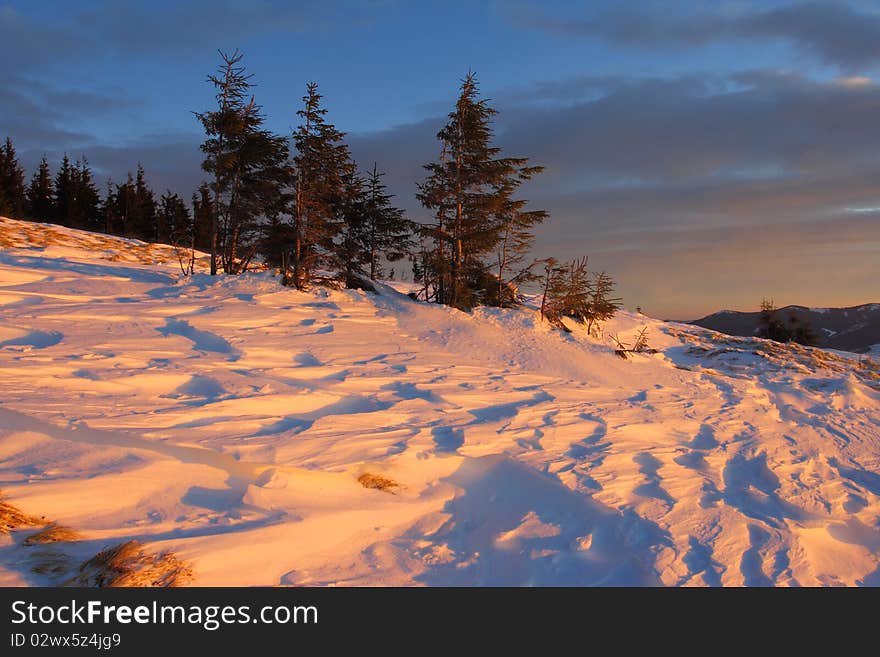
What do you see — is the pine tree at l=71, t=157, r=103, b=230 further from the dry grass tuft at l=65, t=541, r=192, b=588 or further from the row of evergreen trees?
the dry grass tuft at l=65, t=541, r=192, b=588

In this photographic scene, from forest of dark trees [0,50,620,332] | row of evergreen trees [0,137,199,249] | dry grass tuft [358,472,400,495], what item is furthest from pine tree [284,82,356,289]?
row of evergreen trees [0,137,199,249]

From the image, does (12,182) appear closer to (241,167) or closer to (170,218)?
(170,218)

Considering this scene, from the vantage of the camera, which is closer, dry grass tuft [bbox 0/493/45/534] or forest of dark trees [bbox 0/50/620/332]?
dry grass tuft [bbox 0/493/45/534]

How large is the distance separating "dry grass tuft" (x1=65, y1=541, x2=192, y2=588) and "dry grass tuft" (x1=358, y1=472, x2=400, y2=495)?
7.19 ft

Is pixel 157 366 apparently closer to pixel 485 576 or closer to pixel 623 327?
pixel 485 576

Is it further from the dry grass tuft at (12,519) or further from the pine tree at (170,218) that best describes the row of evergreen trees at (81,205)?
the dry grass tuft at (12,519)

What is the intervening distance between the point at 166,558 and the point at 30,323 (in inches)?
344

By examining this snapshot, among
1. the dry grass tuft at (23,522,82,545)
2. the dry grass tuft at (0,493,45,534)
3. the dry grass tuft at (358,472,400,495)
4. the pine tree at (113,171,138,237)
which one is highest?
the pine tree at (113,171,138,237)

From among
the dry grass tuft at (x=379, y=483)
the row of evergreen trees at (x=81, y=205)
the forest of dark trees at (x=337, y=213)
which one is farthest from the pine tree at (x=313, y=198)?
the row of evergreen trees at (x=81, y=205)

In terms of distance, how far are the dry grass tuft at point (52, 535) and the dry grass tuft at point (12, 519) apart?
0.45ft

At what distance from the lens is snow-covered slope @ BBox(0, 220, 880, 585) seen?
4.29 m

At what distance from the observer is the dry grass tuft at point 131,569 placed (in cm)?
322
